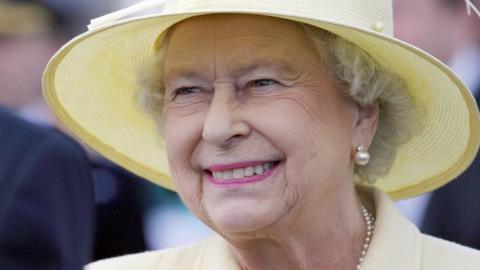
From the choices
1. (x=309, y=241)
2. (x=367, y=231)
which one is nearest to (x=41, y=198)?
(x=309, y=241)

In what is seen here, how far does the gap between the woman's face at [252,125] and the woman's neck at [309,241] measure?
0.03 meters

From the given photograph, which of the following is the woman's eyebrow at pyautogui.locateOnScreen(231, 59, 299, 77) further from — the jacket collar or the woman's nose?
the jacket collar

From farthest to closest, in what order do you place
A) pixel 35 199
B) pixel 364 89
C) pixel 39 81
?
pixel 39 81 < pixel 364 89 < pixel 35 199

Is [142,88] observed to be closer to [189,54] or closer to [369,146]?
[189,54]

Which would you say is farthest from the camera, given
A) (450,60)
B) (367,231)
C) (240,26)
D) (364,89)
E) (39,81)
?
(39,81)

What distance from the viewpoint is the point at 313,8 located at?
3.80 metres

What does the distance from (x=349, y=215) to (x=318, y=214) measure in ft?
0.51

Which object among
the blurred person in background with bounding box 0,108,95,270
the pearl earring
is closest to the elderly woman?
the pearl earring

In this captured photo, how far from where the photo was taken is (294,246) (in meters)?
3.97

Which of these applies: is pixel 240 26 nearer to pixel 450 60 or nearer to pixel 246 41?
pixel 246 41

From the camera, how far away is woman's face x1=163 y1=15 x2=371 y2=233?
3.84m

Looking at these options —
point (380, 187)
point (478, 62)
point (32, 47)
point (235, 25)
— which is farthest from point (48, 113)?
point (235, 25)

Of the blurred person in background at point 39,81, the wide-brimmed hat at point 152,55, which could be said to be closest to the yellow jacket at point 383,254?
the wide-brimmed hat at point 152,55

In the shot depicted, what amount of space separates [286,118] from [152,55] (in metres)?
0.58
